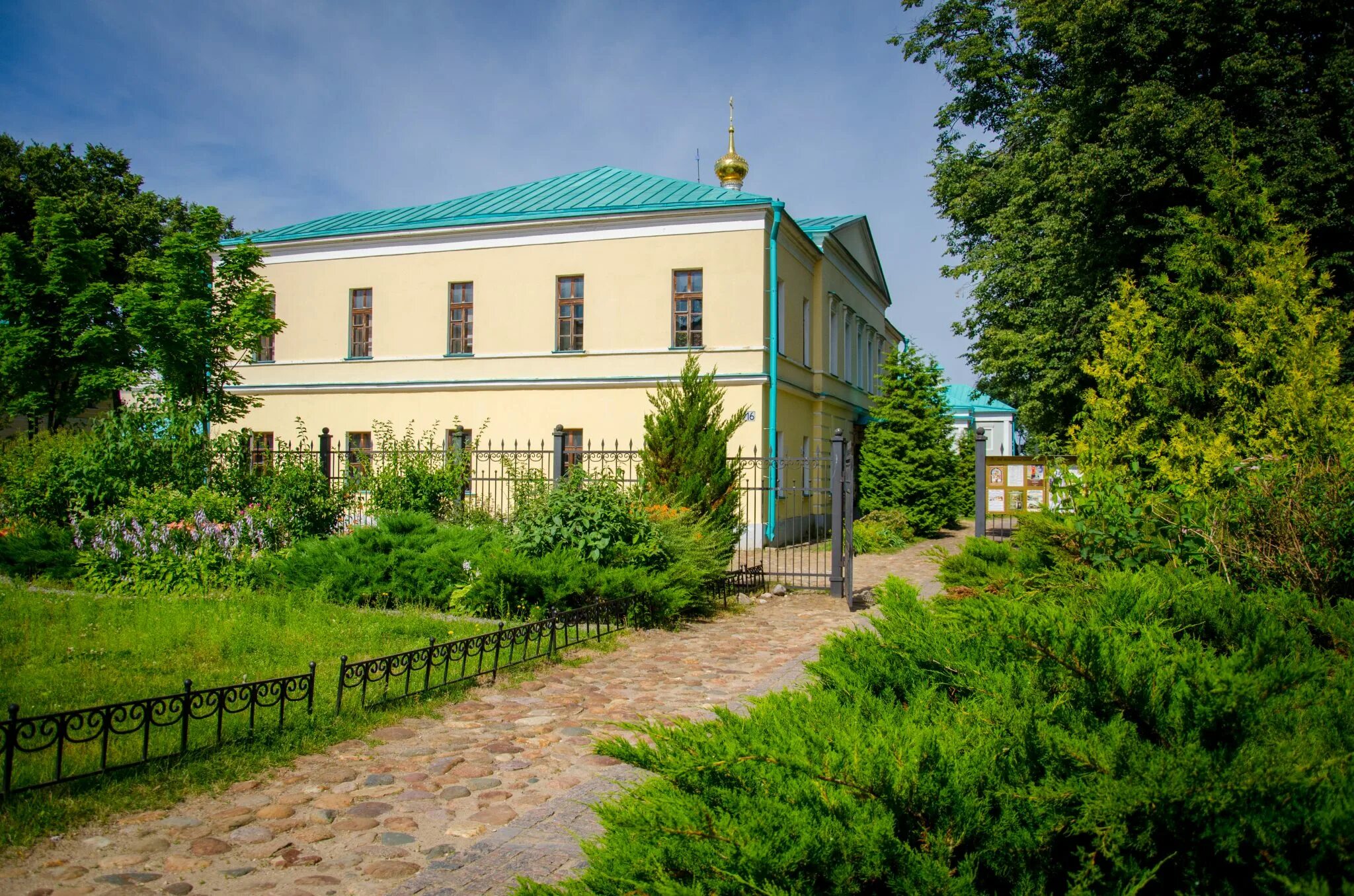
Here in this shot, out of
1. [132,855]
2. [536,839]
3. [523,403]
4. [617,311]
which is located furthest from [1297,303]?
[523,403]

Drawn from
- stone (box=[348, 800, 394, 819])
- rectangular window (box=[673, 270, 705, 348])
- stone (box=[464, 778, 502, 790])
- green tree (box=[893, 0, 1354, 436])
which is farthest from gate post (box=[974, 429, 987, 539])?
stone (box=[348, 800, 394, 819])

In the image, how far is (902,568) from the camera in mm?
16641

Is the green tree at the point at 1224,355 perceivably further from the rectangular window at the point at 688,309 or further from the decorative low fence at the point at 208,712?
the rectangular window at the point at 688,309

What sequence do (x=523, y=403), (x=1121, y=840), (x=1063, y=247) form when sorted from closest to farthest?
(x=1121, y=840) → (x=1063, y=247) → (x=523, y=403)

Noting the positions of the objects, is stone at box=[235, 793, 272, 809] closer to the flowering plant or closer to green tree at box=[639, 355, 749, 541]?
the flowering plant

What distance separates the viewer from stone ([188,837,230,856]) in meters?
3.60

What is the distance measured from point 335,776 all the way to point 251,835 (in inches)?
30.0

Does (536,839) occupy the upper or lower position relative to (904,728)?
lower

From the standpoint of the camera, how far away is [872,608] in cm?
1073

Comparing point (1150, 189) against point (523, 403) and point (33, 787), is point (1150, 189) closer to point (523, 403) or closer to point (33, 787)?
point (523, 403)

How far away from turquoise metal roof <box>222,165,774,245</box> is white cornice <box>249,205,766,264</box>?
Answer: 15cm

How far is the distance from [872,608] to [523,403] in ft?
41.7

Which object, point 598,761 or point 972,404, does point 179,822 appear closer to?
point 598,761

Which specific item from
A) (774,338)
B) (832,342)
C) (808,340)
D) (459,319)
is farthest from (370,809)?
(832,342)
